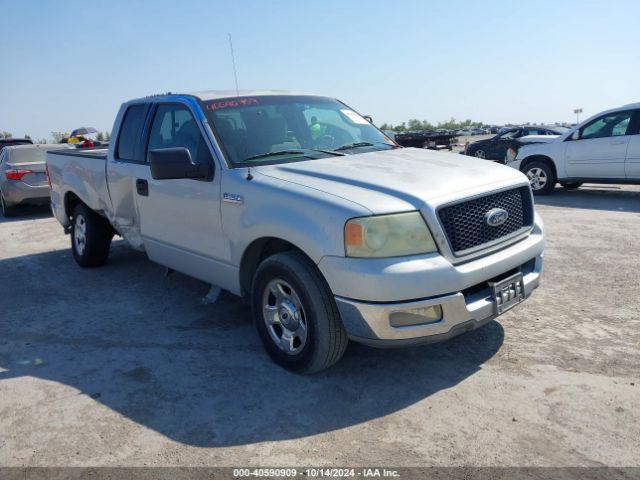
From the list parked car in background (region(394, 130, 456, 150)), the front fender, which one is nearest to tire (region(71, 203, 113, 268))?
the front fender

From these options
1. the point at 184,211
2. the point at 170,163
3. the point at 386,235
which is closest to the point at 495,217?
the point at 386,235

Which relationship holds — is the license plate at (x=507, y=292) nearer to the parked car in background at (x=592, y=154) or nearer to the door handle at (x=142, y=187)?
the door handle at (x=142, y=187)

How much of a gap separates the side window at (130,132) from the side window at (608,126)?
8.87 metres

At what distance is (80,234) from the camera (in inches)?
265

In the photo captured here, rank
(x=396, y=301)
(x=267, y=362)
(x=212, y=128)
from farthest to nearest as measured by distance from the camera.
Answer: (x=212, y=128)
(x=267, y=362)
(x=396, y=301)

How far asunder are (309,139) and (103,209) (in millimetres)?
2729

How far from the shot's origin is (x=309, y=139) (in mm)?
4516

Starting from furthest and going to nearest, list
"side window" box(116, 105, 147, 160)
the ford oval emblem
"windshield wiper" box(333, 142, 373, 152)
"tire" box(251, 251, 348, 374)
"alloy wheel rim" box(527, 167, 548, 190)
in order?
1. "alloy wheel rim" box(527, 167, 548, 190)
2. "side window" box(116, 105, 147, 160)
3. "windshield wiper" box(333, 142, 373, 152)
4. the ford oval emblem
5. "tire" box(251, 251, 348, 374)

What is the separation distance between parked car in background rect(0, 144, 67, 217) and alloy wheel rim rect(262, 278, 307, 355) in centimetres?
902

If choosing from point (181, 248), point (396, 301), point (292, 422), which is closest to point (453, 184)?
point (396, 301)

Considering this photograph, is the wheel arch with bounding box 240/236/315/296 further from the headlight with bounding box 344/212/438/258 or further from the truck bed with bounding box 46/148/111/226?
the truck bed with bounding box 46/148/111/226

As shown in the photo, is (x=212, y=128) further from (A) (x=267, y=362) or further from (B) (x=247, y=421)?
(B) (x=247, y=421)

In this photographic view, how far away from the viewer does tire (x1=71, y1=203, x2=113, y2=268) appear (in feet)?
21.2

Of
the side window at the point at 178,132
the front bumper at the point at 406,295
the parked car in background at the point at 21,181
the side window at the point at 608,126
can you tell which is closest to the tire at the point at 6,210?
the parked car in background at the point at 21,181
